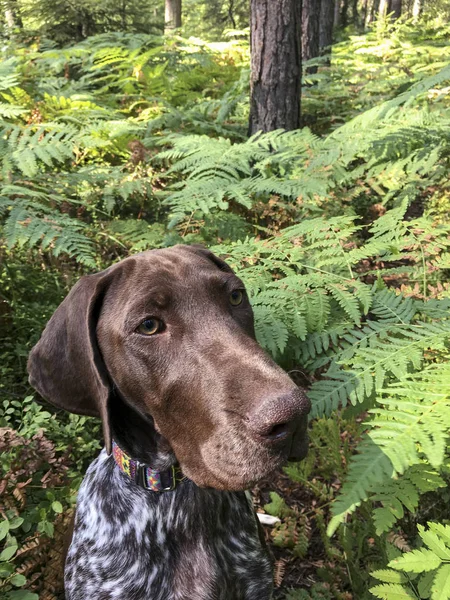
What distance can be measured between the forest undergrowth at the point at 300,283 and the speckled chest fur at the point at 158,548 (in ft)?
1.48

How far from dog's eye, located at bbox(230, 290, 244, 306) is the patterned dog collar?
2.80ft

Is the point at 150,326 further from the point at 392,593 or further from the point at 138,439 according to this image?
the point at 392,593

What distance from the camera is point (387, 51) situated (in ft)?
34.6

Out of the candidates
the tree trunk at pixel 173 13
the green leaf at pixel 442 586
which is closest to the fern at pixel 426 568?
the green leaf at pixel 442 586

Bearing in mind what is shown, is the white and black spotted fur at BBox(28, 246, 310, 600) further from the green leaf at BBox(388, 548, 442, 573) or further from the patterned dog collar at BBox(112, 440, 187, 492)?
the green leaf at BBox(388, 548, 442, 573)

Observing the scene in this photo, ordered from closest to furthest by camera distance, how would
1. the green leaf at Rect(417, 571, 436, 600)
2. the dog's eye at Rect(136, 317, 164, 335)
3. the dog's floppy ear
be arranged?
the green leaf at Rect(417, 571, 436, 600) < the dog's eye at Rect(136, 317, 164, 335) < the dog's floppy ear

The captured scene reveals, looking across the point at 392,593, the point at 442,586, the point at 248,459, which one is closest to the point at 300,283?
the point at 248,459

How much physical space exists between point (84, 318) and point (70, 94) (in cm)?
601

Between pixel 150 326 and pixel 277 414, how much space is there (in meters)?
0.77

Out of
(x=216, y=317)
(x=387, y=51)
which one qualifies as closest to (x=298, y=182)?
(x=216, y=317)

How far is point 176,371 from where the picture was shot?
7.08 feet

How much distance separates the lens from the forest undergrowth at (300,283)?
2385mm

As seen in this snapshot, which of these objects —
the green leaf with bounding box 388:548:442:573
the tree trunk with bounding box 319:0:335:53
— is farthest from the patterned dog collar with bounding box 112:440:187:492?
the tree trunk with bounding box 319:0:335:53

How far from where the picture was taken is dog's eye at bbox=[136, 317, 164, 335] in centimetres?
225
